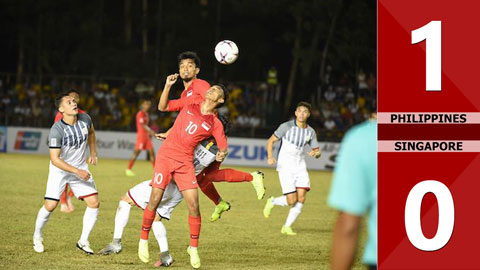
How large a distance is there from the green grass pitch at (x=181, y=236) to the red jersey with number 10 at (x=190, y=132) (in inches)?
49.9

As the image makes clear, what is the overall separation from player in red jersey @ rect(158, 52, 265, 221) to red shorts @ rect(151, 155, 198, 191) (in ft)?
2.16

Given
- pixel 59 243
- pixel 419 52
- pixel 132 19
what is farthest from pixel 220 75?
pixel 419 52

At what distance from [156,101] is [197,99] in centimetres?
2494

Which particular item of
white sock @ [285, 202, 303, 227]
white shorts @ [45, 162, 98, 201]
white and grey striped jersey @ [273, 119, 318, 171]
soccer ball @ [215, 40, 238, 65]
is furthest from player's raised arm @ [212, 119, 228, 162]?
white and grey striped jersey @ [273, 119, 318, 171]

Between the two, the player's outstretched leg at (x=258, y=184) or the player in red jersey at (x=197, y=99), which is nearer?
the player in red jersey at (x=197, y=99)

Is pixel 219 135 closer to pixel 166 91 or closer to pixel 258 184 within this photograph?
pixel 166 91

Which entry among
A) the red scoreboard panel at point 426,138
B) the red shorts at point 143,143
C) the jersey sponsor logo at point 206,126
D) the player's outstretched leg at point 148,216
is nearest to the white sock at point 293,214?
the player's outstretched leg at point 148,216

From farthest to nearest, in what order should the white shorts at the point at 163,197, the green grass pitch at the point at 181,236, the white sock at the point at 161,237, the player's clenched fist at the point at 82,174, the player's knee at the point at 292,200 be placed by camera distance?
the player's knee at the point at 292,200, the player's clenched fist at the point at 82,174, the white shorts at the point at 163,197, the green grass pitch at the point at 181,236, the white sock at the point at 161,237

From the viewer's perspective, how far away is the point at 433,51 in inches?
106

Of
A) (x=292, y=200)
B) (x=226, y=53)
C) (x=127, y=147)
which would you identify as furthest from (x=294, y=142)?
(x=127, y=147)

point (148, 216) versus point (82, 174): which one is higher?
point (82, 174)

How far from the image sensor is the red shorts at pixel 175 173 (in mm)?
8594

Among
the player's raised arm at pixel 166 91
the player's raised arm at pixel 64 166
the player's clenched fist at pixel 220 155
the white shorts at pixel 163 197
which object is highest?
the player's raised arm at pixel 166 91

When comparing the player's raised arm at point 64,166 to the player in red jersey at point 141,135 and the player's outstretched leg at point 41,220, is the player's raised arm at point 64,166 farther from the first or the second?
the player in red jersey at point 141,135
